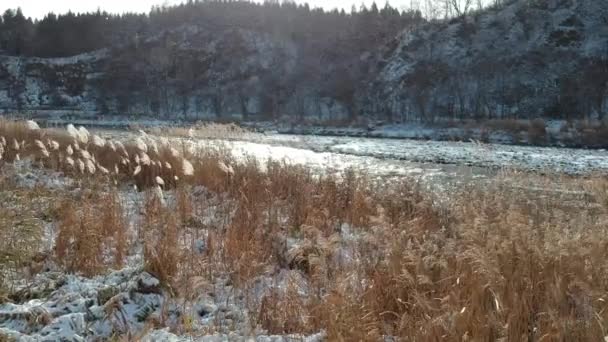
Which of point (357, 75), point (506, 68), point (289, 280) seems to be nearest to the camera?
point (289, 280)

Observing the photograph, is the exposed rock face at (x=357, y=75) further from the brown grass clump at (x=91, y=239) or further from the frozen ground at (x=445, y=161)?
Answer: the brown grass clump at (x=91, y=239)

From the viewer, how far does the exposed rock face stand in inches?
1686

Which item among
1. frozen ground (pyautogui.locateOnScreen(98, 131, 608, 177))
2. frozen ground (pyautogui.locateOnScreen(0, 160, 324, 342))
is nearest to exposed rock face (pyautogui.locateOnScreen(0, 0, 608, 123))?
frozen ground (pyautogui.locateOnScreen(98, 131, 608, 177))

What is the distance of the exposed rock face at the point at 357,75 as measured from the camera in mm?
42812

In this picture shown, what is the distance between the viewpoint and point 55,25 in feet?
291

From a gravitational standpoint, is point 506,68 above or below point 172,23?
below

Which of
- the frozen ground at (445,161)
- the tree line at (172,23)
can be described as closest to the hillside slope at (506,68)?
the frozen ground at (445,161)

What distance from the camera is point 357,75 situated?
5903 centimetres

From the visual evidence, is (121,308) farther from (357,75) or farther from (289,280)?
(357,75)

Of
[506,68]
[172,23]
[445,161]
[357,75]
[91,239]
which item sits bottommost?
[445,161]

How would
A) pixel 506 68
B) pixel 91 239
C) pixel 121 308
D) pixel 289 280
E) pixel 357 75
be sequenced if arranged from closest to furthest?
pixel 121 308 < pixel 289 280 < pixel 91 239 < pixel 506 68 < pixel 357 75

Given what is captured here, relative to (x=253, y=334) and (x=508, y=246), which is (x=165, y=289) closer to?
(x=253, y=334)

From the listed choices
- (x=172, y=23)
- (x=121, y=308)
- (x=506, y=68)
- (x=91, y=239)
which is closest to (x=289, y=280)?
(x=121, y=308)

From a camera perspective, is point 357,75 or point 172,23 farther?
point 172,23
